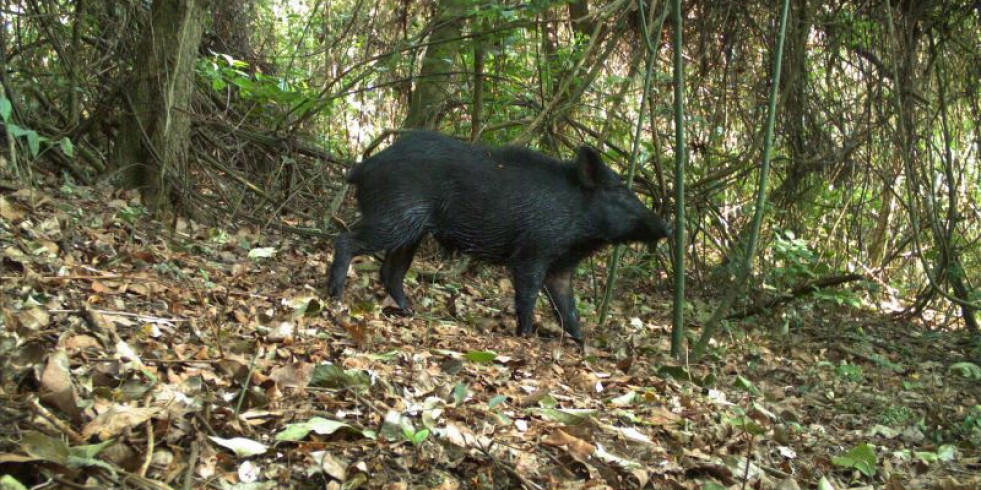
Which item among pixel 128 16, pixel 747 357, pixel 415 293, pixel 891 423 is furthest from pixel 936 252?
pixel 128 16

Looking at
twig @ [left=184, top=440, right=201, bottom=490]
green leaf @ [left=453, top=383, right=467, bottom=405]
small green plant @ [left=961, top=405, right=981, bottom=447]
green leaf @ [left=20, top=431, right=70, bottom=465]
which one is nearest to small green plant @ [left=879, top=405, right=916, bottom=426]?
small green plant @ [left=961, top=405, right=981, bottom=447]

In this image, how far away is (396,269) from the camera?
670cm

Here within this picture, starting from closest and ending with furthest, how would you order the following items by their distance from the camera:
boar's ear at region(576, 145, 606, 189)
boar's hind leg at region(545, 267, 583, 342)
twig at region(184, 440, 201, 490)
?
twig at region(184, 440, 201, 490) < boar's ear at region(576, 145, 606, 189) < boar's hind leg at region(545, 267, 583, 342)

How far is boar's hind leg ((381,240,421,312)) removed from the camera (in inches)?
262

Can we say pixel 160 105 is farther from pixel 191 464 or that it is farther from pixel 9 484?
pixel 9 484

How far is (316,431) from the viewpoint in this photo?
3.12 meters

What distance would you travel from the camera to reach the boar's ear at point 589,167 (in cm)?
655

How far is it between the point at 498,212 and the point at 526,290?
0.62 meters

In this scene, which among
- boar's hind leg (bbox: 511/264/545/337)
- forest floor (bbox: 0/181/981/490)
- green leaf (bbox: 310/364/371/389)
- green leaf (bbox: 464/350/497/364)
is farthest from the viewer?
boar's hind leg (bbox: 511/264/545/337)

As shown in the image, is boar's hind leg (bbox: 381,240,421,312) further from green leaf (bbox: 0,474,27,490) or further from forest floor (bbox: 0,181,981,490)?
green leaf (bbox: 0,474,27,490)

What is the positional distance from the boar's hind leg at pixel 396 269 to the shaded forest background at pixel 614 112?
1137 millimetres

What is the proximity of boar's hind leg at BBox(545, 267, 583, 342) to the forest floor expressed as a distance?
Answer: 27cm

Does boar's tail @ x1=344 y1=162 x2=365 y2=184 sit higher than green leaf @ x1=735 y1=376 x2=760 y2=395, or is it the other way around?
boar's tail @ x1=344 y1=162 x2=365 y2=184

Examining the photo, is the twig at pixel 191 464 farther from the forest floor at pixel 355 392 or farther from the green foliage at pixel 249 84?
the green foliage at pixel 249 84
